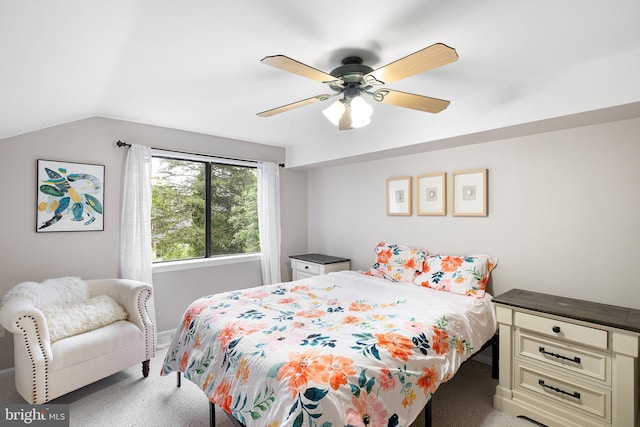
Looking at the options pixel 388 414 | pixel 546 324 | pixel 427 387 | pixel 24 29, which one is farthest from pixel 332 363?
pixel 24 29

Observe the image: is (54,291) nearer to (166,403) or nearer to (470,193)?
(166,403)

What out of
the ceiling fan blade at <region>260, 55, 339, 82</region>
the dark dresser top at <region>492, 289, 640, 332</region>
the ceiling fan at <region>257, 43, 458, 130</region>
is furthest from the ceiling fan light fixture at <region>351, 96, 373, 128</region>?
the dark dresser top at <region>492, 289, 640, 332</region>

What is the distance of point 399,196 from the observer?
3678 mm

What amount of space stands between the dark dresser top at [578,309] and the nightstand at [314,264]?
204 centimetres

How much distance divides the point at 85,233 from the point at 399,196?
3.27 m

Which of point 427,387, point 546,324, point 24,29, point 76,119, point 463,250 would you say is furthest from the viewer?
point 463,250

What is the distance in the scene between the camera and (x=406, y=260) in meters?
3.31

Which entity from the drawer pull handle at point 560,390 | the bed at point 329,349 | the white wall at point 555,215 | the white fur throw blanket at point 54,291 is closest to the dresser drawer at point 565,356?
the drawer pull handle at point 560,390

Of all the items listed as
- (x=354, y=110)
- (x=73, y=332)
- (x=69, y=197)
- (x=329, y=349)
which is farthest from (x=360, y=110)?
(x=69, y=197)

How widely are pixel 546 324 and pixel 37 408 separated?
136 inches

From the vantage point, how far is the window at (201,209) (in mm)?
3621

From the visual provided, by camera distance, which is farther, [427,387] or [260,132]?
[260,132]

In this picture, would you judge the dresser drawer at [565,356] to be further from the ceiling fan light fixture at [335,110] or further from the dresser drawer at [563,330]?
the ceiling fan light fixture at [335,110]

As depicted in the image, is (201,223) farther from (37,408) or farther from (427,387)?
(427,387)
